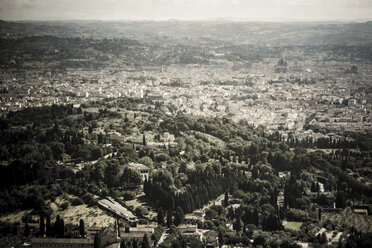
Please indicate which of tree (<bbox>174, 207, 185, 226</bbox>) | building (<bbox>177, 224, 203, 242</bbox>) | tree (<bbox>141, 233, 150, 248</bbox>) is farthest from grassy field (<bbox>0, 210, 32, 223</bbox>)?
building (<bbox>177, 224, 203, 242</bbox>)

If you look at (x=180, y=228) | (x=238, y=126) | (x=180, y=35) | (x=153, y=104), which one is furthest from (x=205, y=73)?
(x=180, y=228)

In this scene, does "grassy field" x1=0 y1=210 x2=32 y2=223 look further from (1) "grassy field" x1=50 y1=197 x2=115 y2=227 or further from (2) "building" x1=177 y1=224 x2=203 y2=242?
(2) "building" x1=177 y1=224 x2=203 y2=242

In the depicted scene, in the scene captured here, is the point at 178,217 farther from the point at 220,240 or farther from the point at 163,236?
the point at 220,240

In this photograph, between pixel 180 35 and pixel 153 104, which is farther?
Answer: pixel 180 35

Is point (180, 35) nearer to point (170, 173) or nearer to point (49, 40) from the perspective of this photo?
point (49, 40)

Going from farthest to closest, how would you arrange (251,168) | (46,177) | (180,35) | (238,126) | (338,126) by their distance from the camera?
1. (180,35)
2. (338,126)
3. (238,126)
4. (251,168)
5. (46,177)

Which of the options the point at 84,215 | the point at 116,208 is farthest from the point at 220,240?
the point at 84,215
